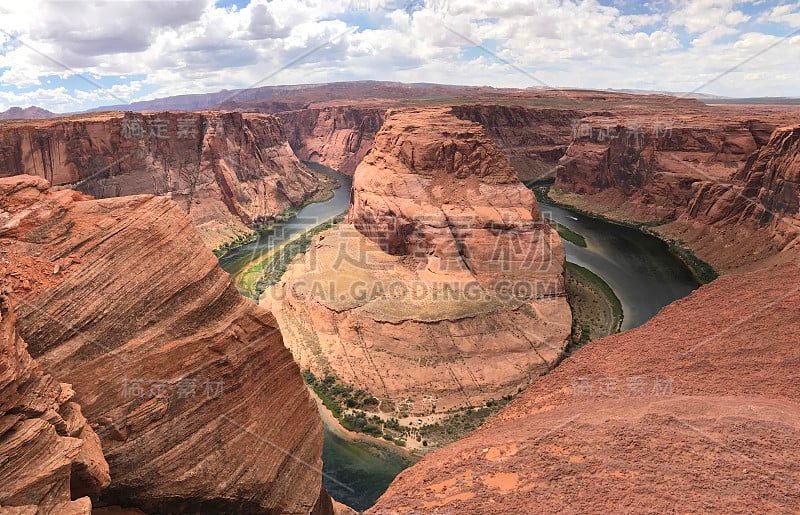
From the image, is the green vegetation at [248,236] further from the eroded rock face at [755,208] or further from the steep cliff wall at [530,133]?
the eroded rock face at [755,208]

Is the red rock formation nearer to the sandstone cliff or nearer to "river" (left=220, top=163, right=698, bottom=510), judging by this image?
"river" (left=220, top=163, right=698, bottom=510)

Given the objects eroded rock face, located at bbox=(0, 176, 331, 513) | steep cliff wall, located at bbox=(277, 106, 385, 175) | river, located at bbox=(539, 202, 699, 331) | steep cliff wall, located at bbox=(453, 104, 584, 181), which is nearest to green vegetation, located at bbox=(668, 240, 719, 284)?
river, located at bbox=(539, 202, 699, 331)

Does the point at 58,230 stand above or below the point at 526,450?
above

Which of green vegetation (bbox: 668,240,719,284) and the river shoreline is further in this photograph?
the river shoreline

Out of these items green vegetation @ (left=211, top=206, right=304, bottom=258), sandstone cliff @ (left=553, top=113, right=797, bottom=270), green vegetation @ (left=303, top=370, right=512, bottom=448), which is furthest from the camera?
green vegetation @ (left=211, top=206, right=304, bottom=258)

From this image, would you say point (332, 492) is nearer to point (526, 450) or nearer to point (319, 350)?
point (319, 350)

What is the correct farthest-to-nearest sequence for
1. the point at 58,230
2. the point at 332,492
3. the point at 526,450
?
the point at 332,492 → the point at 58,230 → the point at 526,450

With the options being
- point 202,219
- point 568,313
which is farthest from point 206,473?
point 202,219
